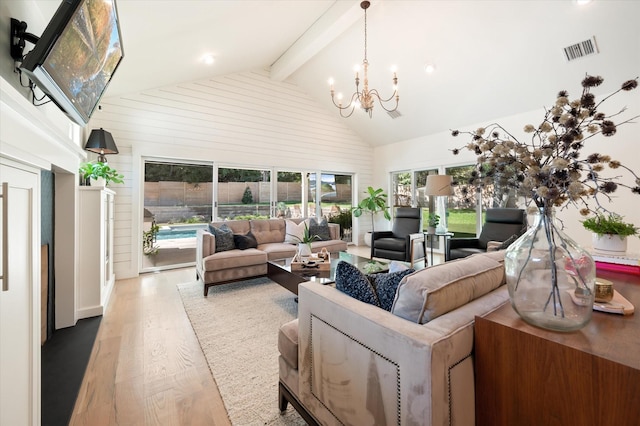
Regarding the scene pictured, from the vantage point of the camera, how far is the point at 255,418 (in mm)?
1510

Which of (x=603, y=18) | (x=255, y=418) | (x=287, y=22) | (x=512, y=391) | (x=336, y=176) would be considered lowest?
(x=255, y=418)

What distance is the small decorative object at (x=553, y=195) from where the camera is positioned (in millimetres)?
846

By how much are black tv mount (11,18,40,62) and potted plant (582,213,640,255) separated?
3.57 metres

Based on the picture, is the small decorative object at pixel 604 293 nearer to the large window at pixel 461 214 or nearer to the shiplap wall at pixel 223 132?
the large window at pixel 461 214

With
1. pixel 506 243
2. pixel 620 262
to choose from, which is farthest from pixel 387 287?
pixel 620 262

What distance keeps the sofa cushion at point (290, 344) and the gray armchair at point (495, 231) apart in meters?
3.13

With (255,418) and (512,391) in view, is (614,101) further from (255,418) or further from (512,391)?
(255,418)

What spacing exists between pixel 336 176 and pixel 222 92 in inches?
123

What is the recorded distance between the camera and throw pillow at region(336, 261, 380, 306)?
4.17 feet

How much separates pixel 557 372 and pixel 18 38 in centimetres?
291

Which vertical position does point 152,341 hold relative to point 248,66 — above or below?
below

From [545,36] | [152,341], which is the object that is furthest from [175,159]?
[545,36]

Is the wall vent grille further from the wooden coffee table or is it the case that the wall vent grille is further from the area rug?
the area rug

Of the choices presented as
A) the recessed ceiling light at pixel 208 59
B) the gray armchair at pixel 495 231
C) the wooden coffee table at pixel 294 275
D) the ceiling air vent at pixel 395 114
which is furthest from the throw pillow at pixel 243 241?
the ceiling air vent at pixel 395 114
